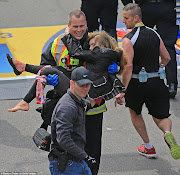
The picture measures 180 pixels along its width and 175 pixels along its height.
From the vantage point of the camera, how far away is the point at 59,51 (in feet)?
15.5

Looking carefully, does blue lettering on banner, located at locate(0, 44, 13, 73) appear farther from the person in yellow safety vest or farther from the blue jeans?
the blue jeans

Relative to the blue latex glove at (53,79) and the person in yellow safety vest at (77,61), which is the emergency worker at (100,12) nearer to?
the person in yellow safety vest at (77,61)

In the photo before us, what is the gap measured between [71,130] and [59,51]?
120 cm

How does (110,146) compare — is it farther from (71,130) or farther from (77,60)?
(71,130)

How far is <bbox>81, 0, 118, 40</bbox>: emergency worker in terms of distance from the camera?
327 inches

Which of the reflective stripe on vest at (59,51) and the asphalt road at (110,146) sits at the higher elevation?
the reflective stripe on vest at (59,51)

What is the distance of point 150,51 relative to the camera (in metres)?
5.48

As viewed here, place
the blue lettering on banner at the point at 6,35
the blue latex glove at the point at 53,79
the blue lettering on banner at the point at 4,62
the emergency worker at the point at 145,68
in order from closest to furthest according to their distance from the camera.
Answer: the blue latex glove at the point at 53,79 → the emergency worker at the point at 145,68 → the blue lettering on banner at the point at 4,62 → the blue lettering on banner at the point at 6,35

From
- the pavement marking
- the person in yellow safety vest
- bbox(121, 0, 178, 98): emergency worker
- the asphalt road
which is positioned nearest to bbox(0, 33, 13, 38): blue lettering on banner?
the pavement marking

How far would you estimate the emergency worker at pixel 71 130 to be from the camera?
380cm

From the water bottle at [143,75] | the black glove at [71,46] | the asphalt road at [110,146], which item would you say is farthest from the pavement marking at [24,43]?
the black glove at [71,46]

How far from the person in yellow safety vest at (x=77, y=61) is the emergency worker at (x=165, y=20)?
3.08 metres

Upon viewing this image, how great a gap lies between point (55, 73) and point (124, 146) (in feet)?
7.01

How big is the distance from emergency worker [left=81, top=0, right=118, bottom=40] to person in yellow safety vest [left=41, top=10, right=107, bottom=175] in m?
3.66
